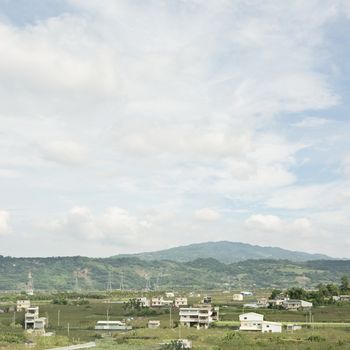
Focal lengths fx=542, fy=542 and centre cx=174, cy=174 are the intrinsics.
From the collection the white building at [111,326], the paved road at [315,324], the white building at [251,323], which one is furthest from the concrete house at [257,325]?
the white building at [111,326]

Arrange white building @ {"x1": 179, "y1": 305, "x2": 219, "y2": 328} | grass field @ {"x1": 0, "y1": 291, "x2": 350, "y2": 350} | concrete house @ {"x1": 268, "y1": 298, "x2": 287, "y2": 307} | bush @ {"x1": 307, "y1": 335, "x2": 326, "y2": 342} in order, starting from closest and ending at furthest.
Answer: grass field @ {"x1": 0, "y1": 291, "x2": 350, "y2": 350}, bush @ {"x1": 307, "y1": 335, "x2": 326, "y2": 342}, white building @ {"x1": 179, "y1": 305, "x2": 219, "y2": 328}, concrete house @ {"x1": 268, "y1": 298, "x2": 287, "y2": 307}

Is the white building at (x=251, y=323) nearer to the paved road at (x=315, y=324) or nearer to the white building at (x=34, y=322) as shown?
the paved road at (x=315, y=324)

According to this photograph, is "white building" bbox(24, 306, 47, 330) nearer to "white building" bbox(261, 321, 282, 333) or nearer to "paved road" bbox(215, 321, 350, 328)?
"paved road" bbox(215, 321, 350, 328)

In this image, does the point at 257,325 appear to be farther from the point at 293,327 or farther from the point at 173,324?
the point at 173,324

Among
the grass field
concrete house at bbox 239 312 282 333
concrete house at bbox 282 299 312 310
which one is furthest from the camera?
concrete house at bbox 282 299 312 310

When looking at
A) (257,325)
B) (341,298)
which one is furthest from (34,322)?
(341,298)

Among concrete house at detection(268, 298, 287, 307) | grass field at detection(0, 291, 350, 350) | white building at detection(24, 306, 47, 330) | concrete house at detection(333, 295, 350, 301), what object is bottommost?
grass field at detection(0, 291, 350, 350)

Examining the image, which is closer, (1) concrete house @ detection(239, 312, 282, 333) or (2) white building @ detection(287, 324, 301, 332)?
(2) white building @ detection(287, 324, 301, 332)

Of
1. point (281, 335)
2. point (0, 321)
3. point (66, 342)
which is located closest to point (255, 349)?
point (281, 335)

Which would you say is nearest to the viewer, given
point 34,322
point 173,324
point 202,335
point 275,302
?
point 202,335

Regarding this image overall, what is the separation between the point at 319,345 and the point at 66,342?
84.7 ft

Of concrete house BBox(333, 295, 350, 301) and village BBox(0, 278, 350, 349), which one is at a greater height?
concrete house BBox(333, 295, 350, 301)

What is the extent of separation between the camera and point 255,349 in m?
50.5

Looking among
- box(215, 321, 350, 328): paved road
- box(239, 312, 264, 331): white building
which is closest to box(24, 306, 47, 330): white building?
box(215, 321, 350, 328): paved road
